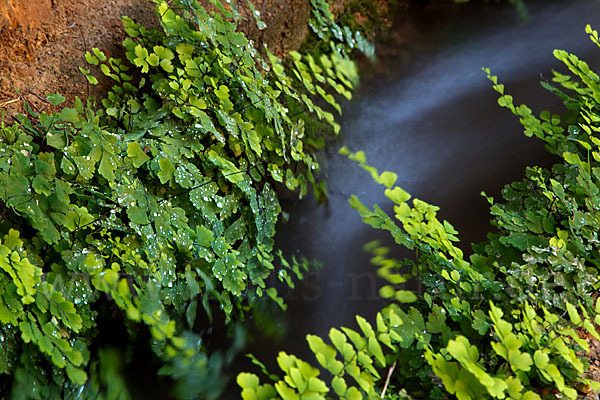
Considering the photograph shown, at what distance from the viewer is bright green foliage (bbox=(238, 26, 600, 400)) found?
1.50m

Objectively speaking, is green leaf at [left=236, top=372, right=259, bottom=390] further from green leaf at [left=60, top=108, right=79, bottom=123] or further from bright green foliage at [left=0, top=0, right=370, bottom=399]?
green leaf at [left=60, top=108, right=79, bottom=123]

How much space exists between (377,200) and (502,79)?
1.58 m

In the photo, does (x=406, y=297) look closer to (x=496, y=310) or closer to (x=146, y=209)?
(x=496, y=310)

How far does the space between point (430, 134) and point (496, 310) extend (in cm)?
227

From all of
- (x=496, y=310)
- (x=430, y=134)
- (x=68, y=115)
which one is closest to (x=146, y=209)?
(x=68, y=115)

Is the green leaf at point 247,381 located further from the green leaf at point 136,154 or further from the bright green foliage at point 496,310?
the green leaf at point 136,154

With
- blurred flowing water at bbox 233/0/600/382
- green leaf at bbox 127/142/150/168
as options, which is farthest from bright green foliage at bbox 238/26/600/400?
green leaf at bbox 127/142/150/168

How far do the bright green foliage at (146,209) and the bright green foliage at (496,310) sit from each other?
50 centimetres

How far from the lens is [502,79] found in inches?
156

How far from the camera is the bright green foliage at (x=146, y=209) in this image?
173 centimetres

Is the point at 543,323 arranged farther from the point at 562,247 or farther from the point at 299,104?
the point at 299,104

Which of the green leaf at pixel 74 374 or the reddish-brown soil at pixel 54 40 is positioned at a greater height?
the reddish-brown soil at pixel 54 40

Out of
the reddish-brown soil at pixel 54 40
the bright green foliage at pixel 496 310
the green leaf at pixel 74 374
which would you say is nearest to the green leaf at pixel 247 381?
the bright green foliage at pixel 496 310

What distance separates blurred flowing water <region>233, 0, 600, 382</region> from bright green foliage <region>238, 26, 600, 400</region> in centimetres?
66
